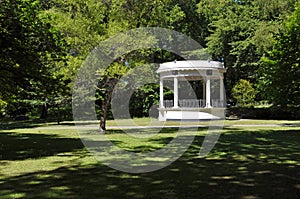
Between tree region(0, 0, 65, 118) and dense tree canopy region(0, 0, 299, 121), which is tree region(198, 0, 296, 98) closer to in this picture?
dense tree canopy region(0, 0, 299, 121)

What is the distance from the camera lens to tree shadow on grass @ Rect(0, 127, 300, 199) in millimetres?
5836

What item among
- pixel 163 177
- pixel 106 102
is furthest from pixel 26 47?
pixel 106 102

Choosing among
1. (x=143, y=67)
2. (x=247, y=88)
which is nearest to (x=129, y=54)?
(x=143, y=67)

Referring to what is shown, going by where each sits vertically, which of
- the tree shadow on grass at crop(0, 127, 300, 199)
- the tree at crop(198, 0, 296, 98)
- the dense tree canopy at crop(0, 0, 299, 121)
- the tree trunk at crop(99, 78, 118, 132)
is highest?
the tree at crop(198, 0, 296, 98)

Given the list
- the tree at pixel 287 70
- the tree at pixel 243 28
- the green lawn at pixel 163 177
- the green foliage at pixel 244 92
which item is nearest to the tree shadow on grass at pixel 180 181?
the green lawn at pixel 163 177

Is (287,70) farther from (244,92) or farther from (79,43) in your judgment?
(244,92)

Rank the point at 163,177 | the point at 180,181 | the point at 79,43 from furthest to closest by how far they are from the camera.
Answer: the point at 79,43
the point at 163,177
the point at 180,181

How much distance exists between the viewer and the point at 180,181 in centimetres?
682

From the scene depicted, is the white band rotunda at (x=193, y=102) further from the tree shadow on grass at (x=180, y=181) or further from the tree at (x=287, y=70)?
the tree shadow on grass at (x=180, y=181)

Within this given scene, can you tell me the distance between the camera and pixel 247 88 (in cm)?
3391

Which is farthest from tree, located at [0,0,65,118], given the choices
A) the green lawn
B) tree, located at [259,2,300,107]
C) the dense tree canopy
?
tree, located at [259,2,300,107]

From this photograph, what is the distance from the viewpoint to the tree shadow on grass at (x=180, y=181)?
5.84 m

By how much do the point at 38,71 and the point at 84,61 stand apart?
5531mm

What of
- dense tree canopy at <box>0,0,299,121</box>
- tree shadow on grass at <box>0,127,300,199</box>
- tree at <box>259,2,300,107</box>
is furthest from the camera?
tree at <box>259,2,300,107</box>
